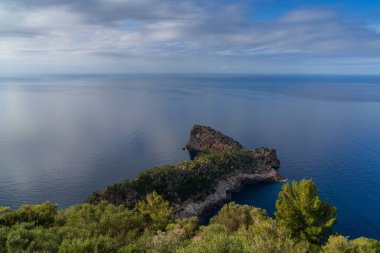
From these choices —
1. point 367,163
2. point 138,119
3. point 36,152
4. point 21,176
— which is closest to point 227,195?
point 367,163

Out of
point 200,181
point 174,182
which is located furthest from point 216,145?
point 174,182

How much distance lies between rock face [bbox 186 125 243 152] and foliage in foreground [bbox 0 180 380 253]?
7041 cm

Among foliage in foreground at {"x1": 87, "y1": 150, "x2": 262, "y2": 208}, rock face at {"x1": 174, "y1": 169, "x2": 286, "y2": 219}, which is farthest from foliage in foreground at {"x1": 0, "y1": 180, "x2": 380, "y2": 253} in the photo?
foliage in foreground at {"x1": 87, "y1": 150, "x2": 262, "y2": 208}

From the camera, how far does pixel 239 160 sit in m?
104

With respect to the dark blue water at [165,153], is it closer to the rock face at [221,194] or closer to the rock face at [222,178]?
the rock face at [221,194]

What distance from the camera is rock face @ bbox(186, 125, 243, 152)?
122750 millimetres

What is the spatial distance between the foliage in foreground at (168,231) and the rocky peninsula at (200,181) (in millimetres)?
25778

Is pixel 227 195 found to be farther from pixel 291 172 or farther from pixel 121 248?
pixel 121 248

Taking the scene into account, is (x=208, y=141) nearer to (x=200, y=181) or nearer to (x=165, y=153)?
(x=165, y=153)

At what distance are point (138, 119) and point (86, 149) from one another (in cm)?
6434

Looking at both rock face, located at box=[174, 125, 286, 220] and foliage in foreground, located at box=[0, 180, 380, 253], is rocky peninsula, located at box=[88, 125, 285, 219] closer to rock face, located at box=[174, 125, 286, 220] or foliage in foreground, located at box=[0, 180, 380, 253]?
rock face, located at box=[174, 125, 286, 220]

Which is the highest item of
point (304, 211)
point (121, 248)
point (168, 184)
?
point (121, 248)

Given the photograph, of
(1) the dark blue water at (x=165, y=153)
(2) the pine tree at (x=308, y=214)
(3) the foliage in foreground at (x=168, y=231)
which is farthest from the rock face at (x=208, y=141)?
(2) the pine tree at (x=308, y=214)

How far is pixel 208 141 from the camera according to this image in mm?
130750
